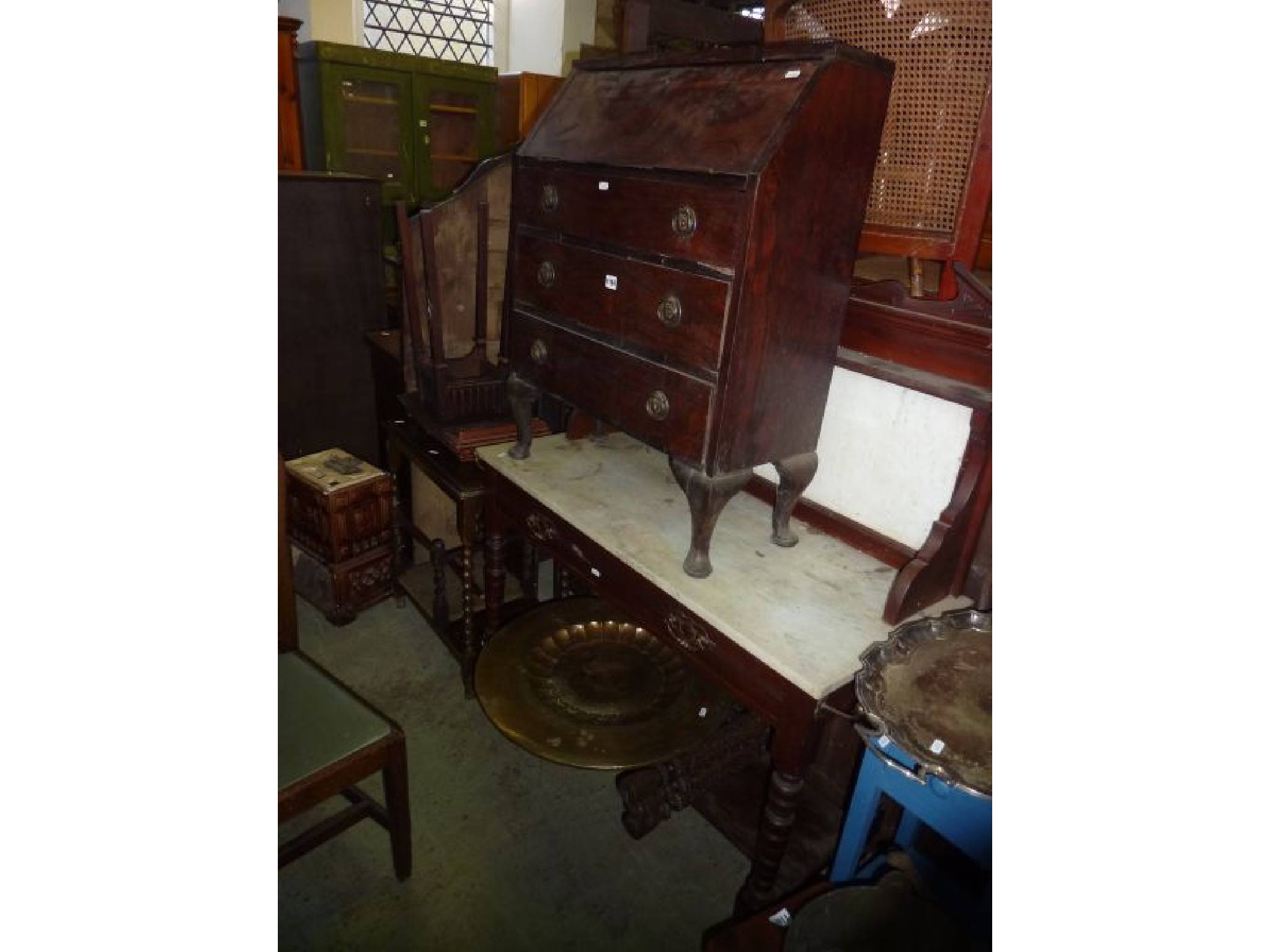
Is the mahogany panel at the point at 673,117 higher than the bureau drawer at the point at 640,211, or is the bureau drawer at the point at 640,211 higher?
the mahogany panel at the point at 673,117

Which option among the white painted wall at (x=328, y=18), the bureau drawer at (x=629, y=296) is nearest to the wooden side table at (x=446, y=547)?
the bureau drawer at (x=629, y=296)

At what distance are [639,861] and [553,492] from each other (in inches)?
49.7

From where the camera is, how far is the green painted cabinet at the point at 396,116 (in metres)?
5.21

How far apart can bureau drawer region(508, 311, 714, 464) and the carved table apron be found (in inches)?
12.4

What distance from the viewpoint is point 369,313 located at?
14.2 feet

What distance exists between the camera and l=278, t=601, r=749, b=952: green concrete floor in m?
2.17

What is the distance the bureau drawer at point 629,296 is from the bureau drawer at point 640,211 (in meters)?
0.05

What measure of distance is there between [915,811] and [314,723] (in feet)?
5.13

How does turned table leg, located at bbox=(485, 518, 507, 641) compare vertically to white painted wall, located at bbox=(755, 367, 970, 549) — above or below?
below

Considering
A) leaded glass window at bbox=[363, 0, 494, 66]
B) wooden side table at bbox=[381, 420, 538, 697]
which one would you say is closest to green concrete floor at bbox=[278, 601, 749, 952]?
wooden side table at bbox=[381, 420, 538, 697]

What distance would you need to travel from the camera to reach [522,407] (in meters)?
2.50

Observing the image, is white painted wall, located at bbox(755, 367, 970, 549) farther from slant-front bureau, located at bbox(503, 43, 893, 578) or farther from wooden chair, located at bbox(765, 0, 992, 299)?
wooden chair, located at bbox(765, 0, 992, 299)

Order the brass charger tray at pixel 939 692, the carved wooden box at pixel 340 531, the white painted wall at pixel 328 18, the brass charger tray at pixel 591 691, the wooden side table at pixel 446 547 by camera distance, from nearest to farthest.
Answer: the brass charger tray at pixel 939 692 < the brass charger tray at pixel 591 691 < the wooden side table at pixel 446 547 < the carved wooden box at pixel 340 531 < the white painted wall at pixel 328 18

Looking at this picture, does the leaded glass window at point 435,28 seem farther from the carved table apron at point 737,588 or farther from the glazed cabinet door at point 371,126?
the carved table apron at point 737,588
